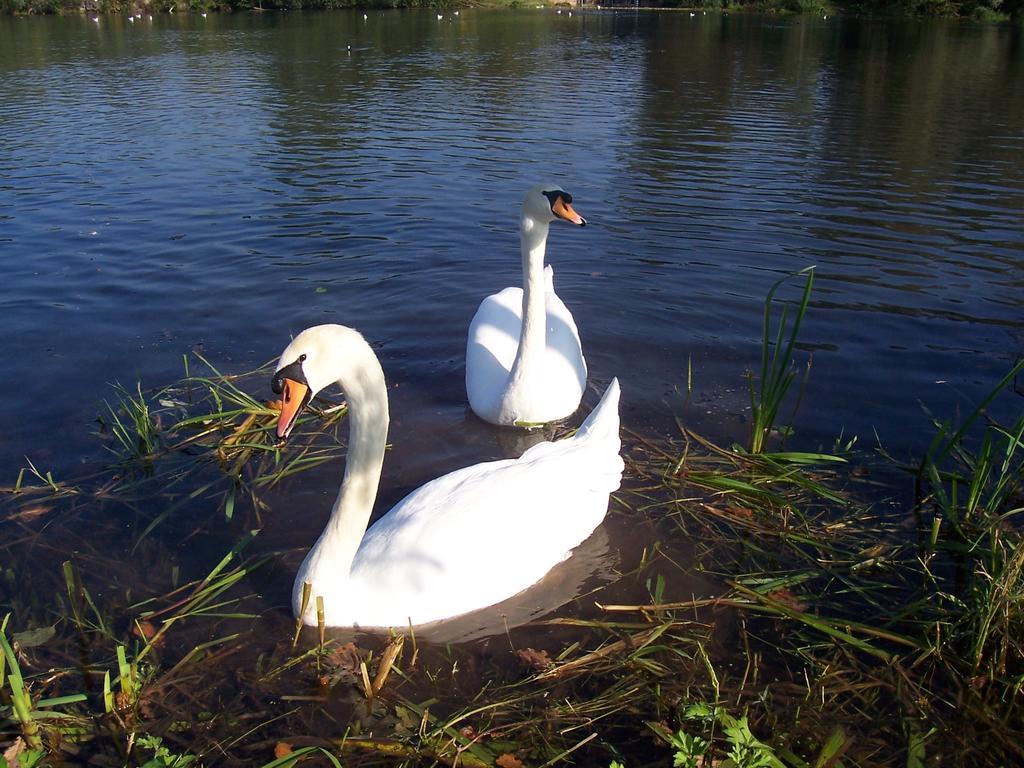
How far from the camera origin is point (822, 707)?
3.95 metres

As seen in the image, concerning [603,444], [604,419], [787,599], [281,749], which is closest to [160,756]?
[281,749]

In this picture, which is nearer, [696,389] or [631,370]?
[696,389]

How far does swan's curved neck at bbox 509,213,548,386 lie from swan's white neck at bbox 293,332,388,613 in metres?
2.28

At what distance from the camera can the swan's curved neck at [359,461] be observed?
13.5 feet

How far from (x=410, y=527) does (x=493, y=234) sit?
798 cm

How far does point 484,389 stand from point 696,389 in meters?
1.92

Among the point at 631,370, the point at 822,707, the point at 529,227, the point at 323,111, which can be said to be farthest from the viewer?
the point at 323,111

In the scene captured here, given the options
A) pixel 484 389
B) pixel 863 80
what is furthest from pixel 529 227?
pixel 863 80

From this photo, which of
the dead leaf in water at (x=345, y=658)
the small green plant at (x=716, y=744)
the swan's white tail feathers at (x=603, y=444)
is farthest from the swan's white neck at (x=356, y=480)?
the small green plant at (x=716, y=744)

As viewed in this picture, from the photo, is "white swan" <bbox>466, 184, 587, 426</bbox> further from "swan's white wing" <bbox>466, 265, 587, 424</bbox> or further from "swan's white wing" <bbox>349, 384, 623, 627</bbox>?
"swan's white wing" <bbox>349, 384, 623, 627</bbox>

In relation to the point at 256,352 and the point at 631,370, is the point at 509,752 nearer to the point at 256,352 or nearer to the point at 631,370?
the point at 631,370

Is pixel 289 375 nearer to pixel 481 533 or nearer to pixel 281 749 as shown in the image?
pixel 481 533

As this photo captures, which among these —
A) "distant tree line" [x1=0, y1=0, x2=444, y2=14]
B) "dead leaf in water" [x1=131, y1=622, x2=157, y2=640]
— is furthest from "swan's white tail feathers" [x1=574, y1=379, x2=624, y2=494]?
"distant tree line" [x1=0, y1=0, x2=444, y2=14]

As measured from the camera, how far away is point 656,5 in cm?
7544
